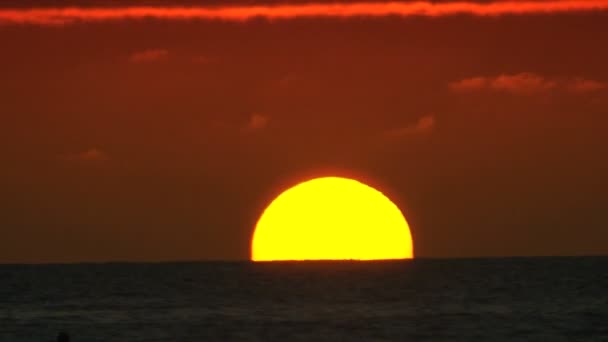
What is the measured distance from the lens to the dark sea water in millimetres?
70688

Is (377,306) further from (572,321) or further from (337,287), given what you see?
(337,287)

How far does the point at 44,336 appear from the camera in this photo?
70.1m

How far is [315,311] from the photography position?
287 feet

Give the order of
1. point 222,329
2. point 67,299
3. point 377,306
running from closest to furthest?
point 222,329 → point 377,306 → point 67,299

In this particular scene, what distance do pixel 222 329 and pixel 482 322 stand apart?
13.7 metres

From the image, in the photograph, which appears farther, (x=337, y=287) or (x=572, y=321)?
(x=337, y=287)

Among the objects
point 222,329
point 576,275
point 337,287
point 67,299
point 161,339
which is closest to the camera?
point 161,339

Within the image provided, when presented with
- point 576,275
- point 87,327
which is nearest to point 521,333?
point 87,327

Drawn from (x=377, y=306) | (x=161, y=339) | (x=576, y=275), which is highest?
(x=576, y=275)

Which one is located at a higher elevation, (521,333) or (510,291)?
(510,291)

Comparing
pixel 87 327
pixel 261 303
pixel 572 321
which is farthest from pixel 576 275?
pixel 87 327

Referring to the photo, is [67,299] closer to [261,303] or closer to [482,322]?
[261,303]

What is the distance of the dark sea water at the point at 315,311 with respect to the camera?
232 ft

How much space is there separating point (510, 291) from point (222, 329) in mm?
42737
